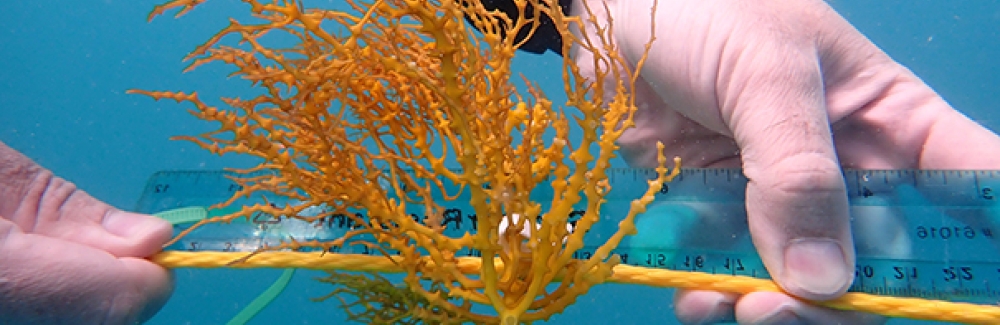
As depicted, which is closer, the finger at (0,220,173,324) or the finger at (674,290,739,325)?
the finger at (0,220,173,324)

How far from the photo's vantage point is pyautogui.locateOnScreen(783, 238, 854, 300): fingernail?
3.16 ft

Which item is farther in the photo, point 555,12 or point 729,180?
point 729,180

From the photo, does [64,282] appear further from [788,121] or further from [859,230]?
[859,230]

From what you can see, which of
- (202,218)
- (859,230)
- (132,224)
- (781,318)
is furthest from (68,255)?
(859,230)

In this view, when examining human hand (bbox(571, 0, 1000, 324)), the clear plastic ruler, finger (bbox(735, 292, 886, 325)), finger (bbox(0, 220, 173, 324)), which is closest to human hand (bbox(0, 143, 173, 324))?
finger (bbox(0, 220, 173, 324))

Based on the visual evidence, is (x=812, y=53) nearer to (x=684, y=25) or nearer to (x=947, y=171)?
(x=684, y=25)

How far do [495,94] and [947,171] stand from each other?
109cm

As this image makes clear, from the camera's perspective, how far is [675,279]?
1.03m

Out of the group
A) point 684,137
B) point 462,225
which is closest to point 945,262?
point 684,137

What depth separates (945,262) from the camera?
109 centimetres

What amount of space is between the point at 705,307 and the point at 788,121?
1.37 feet

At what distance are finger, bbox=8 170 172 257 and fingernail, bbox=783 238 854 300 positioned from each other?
130 cm

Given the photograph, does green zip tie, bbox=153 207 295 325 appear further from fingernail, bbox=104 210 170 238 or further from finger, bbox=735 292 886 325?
finger, bbox=735 292 886 325

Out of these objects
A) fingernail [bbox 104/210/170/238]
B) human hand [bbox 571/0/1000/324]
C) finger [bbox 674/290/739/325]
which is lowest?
finger [bbox 674/290/739/325]
